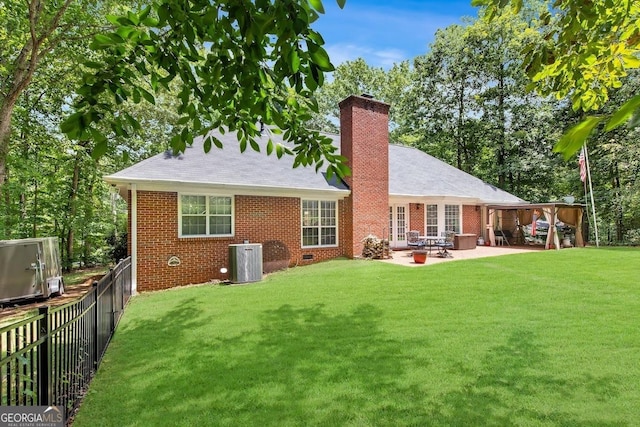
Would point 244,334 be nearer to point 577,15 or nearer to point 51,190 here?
point 577,15

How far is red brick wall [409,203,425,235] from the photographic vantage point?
16.8m

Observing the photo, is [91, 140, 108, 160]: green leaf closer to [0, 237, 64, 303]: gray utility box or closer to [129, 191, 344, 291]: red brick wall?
[129, 191, 344, 291]: red brick wall

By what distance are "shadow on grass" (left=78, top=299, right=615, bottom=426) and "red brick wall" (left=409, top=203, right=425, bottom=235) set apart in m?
11.4

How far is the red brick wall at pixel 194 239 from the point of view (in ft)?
32.7

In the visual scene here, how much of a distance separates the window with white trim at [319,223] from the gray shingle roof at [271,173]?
31.9 inches

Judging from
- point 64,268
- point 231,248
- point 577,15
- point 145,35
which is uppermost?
point 577,15

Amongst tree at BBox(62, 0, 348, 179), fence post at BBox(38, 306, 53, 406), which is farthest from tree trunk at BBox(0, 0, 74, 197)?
fence post at BBox(38, 306, 53, 406)

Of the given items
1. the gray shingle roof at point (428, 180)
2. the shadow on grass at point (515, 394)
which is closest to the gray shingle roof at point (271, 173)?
the gray shingle roof at point (428, 180)

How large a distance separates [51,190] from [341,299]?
1913 centimetres

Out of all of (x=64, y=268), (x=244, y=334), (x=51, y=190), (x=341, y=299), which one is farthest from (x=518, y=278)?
(x=51, y=190)

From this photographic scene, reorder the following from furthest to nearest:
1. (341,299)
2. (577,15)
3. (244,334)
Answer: (341,299) < (244,334) < (577,15)

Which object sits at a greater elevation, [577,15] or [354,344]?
[577,15]

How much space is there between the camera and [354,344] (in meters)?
5.24

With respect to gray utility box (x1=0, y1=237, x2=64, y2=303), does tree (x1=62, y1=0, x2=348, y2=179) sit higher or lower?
higher
